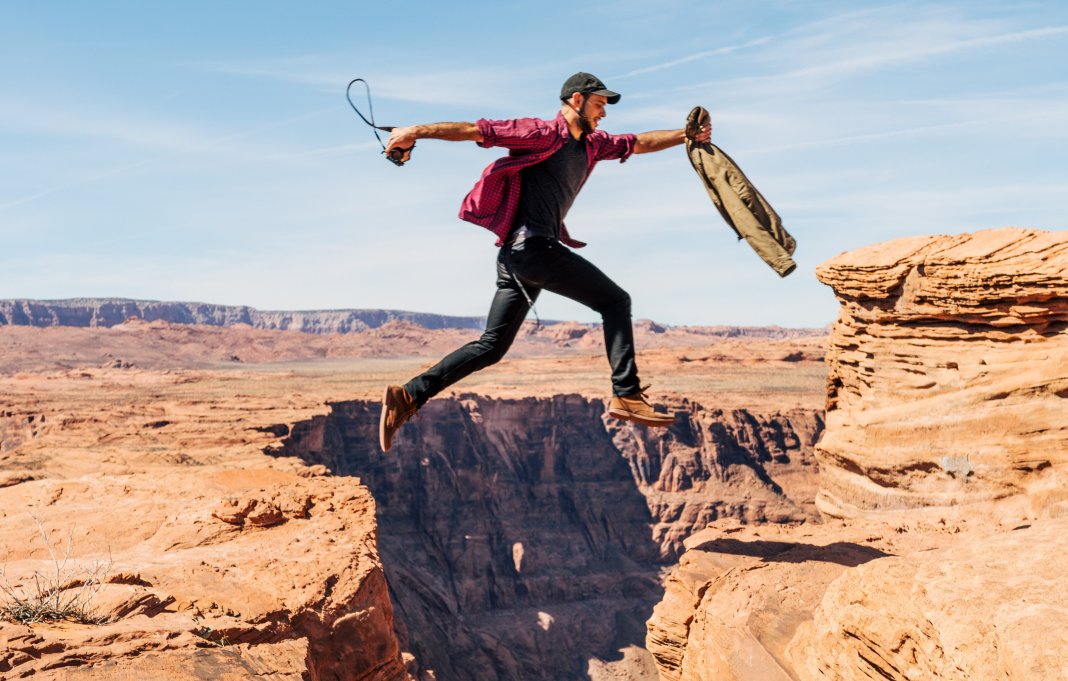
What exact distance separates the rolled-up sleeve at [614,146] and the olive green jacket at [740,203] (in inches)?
13.2

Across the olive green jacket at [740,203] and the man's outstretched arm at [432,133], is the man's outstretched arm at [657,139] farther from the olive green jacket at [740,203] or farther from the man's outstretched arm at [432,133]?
the man's outstretched arm at [432,133]

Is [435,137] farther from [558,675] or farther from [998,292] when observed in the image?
[558,675]

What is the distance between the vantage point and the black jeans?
16.3 feet

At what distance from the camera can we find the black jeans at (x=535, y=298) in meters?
4.96

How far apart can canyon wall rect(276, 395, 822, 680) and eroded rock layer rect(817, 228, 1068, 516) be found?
32323 mm

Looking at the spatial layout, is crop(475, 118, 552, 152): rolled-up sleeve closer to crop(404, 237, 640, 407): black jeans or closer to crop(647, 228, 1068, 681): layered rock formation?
crop(404, 237, 640, 407): black jeans

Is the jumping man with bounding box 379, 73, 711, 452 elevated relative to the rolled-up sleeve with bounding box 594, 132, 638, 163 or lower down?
lower down

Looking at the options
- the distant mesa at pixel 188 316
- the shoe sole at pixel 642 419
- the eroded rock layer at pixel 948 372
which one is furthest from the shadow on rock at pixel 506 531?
the distant mesa at pixel 188 316

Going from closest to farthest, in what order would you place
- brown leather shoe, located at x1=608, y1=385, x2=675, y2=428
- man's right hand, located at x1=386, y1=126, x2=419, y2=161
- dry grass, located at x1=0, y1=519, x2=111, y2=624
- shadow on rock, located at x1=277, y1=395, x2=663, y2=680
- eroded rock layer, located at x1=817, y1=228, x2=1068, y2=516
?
man's right hand, located at x1=386, y1=126, x2=419, y2=161 < dry grass, located at x1=0, y1=519, x2=111, y2=624 < brown leather shoe, located at x1=608, y1=385, x2=675, y2=428 < eroded rock layer, located at x1=817, y1=228, x2=1068, y2=516 < shadow on rock, located at x1=277, y1=395, x2=663, y2=680

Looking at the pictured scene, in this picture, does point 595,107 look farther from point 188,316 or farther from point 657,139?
point 188,316

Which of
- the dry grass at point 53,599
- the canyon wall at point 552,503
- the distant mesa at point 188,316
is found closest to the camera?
the dry grass at point 53,599

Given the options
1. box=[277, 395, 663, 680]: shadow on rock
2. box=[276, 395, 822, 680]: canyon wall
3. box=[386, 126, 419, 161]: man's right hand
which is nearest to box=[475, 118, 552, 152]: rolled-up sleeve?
box=[386, 126, 419, 161]: man's right hand

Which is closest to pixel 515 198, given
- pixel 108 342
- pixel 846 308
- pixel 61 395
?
pixel 846 308

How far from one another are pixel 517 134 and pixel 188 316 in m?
174
